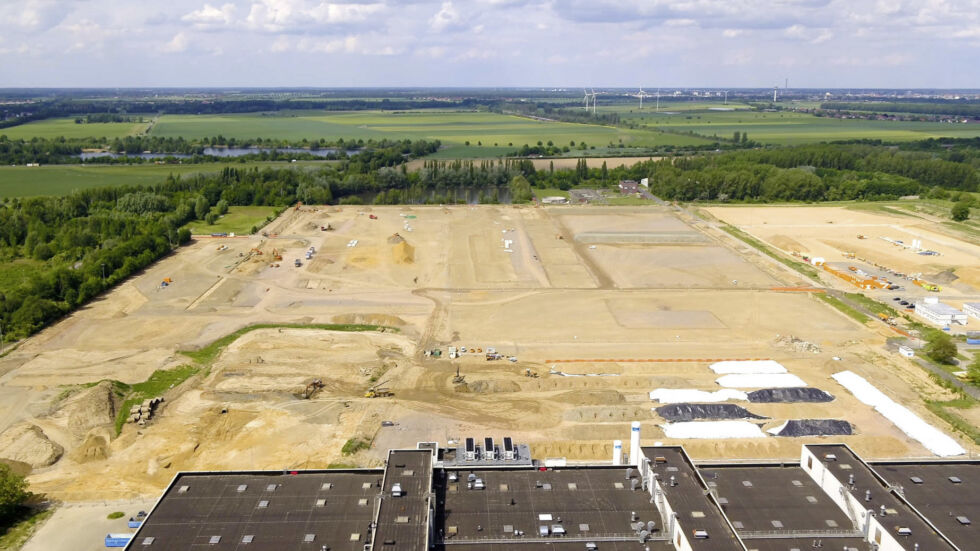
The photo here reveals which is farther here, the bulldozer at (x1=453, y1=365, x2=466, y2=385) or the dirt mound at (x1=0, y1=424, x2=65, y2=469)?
the bulldozer at (x1=453, y1=365, x2=466, y2=385)

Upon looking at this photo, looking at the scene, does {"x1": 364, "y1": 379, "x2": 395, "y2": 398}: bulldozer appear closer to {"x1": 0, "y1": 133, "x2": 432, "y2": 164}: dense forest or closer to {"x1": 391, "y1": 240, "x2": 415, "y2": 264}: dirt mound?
{"x1": 391, "y1": 240, "x2": 415, "y2": 264}: dirt mound

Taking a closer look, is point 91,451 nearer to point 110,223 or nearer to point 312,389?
point 312,389

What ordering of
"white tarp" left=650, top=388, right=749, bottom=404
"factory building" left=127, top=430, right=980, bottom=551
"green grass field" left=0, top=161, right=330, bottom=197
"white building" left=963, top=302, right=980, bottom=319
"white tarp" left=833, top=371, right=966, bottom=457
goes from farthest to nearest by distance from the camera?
1. "green grass field" left=0, top=161, right=330, bottom=197
2. "white building" left=963, top=302, right=980, bottom=319
3. "white tarp" left=650, top=388, right=749, bottom=404
4. "white tarp" left=833, top=371, right=966, bottom=457
5. "factory building" left=127, top=430, right=980, bottom=551

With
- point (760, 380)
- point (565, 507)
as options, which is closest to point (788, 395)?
point (760, 380)

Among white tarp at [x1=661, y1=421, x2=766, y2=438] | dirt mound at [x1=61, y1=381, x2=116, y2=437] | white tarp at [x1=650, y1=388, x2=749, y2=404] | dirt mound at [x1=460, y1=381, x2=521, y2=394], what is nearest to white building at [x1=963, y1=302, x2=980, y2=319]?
white tarp at [x1=650, y1=388, x2=749, y2=404]

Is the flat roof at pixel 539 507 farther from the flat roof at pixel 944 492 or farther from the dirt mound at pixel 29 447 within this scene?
the dirt mound at pixel 29 447

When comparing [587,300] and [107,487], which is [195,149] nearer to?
[587,300]
